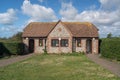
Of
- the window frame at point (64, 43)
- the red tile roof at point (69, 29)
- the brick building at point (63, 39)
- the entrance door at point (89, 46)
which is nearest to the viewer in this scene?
the brick building at point (63, 39)

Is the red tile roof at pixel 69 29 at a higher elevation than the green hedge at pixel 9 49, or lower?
higher

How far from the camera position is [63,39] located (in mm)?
40406

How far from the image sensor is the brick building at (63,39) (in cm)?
4028

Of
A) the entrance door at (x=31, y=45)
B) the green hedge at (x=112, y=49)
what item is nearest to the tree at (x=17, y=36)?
the entrance door at (x=31, y=45)

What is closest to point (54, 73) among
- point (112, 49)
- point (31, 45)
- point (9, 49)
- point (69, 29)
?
point (112, 49)

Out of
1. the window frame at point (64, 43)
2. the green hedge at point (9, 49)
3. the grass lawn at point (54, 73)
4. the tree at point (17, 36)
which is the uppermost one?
the tree at point (17, 36)

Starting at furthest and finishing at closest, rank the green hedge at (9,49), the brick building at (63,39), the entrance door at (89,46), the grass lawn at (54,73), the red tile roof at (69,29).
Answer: the entrance door at (89,46) → the red tile roof at (69,29) → the brick building at (63,39) → the green hedge at (9,49) → the grass lawn at (54,73)

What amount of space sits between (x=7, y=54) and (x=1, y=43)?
1.95m

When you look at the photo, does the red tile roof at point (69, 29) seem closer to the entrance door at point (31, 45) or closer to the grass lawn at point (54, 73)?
the entrance door at point (31, 45)

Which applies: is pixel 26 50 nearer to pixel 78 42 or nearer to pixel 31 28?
pixel 31 28

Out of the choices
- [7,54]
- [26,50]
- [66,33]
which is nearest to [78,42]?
[66,33]

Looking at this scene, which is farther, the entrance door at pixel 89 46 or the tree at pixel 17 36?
the tree at pixel 17 36

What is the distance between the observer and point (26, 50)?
41406 millimetres

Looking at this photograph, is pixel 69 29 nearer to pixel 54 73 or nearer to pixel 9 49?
pixel 9 49
